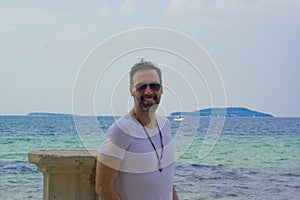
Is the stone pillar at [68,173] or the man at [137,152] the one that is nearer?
the man at [137,152]

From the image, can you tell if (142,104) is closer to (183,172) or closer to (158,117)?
(158,117)

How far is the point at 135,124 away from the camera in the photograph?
2.66 meters

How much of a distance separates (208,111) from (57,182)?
0.77 metres

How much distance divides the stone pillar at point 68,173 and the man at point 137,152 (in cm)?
23

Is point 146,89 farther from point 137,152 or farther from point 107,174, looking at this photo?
point 107,174

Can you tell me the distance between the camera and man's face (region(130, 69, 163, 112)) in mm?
2643

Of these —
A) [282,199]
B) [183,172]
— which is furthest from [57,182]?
[183,172]

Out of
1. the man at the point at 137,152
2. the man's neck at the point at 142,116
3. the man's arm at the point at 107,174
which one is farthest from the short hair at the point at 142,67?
the man's arm at the point at 107,174

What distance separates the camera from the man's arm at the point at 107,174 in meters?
2.60

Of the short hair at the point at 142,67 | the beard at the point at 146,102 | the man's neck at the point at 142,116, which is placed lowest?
the man's neck at the point at 142,116

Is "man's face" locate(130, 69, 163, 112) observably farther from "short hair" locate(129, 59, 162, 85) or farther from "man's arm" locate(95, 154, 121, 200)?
"man's arm" locate(95, 154, 121, 200)

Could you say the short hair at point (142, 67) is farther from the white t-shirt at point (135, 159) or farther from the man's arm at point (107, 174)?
the man's arm at point (107, 174)

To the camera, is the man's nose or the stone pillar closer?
the man's nose

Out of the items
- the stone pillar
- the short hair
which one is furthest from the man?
the stone pillar
